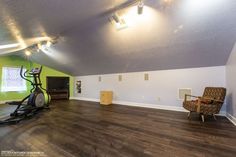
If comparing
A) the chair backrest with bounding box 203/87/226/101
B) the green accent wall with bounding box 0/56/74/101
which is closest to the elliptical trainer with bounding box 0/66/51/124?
the green accent wall with bounding box 0/56/74/101

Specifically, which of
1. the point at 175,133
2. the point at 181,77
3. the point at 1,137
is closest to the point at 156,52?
the point at 181,77

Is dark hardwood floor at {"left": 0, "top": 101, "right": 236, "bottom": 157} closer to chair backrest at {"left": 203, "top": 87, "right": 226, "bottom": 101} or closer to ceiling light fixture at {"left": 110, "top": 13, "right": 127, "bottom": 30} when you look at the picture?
chair backrest at {"left": 203, "top": 87, "right": 226, "bottom": 101}

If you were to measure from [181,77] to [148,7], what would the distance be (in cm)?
289

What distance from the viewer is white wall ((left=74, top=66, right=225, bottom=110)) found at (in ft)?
13.5

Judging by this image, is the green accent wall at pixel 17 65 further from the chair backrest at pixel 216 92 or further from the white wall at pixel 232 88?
the white wall at pixel 232 88

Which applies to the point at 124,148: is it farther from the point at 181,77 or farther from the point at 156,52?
the point at 181,77

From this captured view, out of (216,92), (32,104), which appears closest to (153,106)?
(216,92)

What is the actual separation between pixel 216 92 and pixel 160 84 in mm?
1728

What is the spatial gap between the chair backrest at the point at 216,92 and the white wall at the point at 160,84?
0.39 meters

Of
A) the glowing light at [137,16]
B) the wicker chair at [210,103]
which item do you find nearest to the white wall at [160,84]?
the wicker chair at [210,103]

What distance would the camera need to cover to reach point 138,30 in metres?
3.14

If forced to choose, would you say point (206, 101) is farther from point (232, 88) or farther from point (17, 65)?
point (17, 65)

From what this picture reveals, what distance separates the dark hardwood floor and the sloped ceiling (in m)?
1.86

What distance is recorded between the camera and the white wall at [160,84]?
4.12 m
